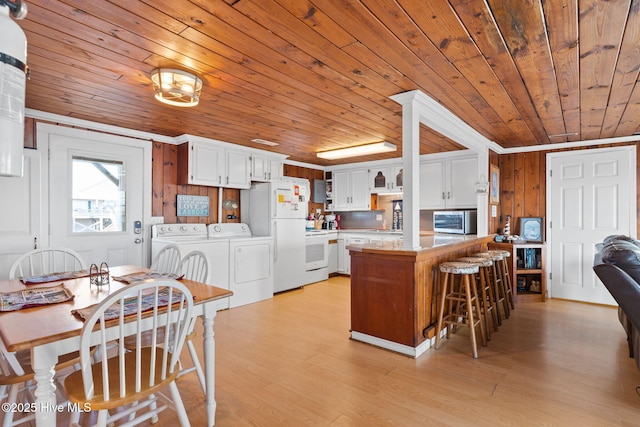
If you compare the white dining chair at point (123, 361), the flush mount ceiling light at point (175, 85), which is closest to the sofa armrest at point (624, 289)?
the white dining chair at point (123, 361)

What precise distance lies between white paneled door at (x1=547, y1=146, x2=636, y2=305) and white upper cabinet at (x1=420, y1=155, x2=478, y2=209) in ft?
3.34

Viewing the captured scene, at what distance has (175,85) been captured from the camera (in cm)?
235

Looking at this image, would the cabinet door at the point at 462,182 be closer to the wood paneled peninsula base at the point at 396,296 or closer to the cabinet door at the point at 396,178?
the cabinet door at the point at 396,178

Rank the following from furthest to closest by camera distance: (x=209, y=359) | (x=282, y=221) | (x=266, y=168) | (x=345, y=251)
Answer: (x=345, y=251), (x=266, y=168), (x=282, y=221), (x=209, y=359)

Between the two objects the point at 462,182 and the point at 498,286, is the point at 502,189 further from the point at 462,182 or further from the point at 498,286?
the point at 498,286

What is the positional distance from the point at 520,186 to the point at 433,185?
4.05 ft

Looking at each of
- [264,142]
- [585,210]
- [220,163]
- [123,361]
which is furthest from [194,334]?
[585,210]

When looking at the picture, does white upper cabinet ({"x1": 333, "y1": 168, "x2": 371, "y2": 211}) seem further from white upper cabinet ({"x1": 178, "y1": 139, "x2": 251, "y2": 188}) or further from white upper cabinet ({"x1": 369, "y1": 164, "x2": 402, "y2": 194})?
white upper cabinet ({"x1": 178, "y1": 139, "x2": 251, "y2": 188})

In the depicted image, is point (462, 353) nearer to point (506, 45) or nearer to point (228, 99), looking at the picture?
point (506, 45)

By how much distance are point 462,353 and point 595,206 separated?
3213 mm

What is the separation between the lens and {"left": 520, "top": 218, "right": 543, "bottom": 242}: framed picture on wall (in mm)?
4840

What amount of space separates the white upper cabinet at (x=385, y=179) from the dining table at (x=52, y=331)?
4.50 m

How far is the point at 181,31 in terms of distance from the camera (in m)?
1.85

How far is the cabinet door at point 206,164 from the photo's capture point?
4301 millimetres
